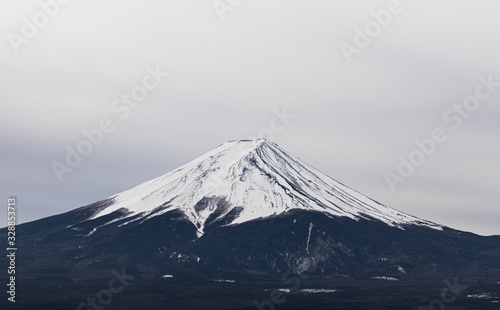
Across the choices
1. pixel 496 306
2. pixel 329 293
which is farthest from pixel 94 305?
pixel 496 306

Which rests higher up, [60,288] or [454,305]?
[60,288]

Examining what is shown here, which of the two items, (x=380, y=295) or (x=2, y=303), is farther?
(x=380, y=295)

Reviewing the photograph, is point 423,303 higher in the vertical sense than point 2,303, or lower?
lower

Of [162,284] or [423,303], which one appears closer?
[423,303]

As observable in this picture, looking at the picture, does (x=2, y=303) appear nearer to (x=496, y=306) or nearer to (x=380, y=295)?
(x=380, y=295)

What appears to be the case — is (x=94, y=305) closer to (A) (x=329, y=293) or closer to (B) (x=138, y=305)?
(B) (x=138, y=305)

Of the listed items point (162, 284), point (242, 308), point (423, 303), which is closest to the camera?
point (242, 308)

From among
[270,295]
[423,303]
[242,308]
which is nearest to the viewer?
[242,308]

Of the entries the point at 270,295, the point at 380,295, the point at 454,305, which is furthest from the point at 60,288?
the point at 454,305

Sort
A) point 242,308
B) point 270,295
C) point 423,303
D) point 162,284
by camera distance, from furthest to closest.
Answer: point 162,284 < point 270,295 < point 423,303 < point 242,308
